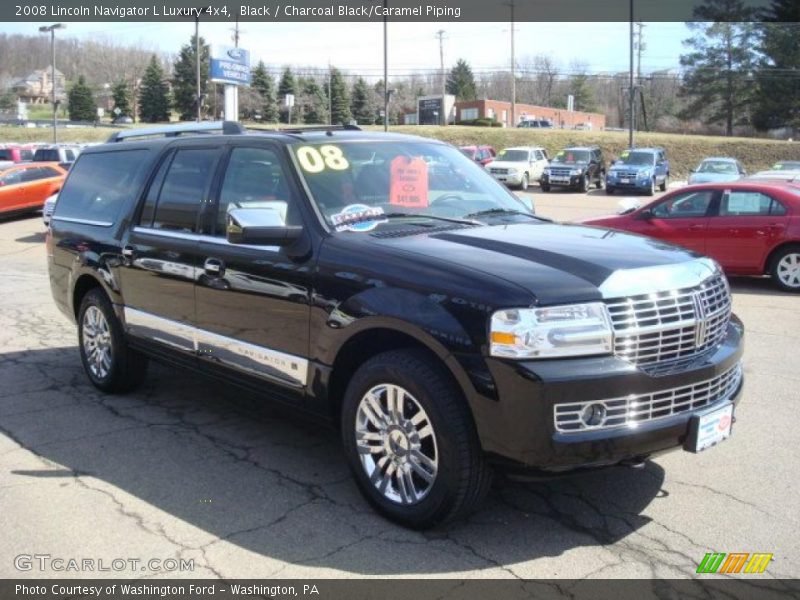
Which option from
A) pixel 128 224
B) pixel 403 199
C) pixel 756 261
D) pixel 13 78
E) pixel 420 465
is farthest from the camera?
pixel 13 78

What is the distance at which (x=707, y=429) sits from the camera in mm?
3613

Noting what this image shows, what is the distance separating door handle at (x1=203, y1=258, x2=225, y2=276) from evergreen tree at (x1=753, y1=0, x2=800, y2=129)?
67777mm

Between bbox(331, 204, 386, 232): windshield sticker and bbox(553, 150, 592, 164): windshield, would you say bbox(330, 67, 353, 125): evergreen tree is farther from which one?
bbox(331, 204, 386, 232): windshield sticker

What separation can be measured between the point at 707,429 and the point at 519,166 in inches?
1279

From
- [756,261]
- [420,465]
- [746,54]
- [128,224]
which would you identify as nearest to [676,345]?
[420,465]

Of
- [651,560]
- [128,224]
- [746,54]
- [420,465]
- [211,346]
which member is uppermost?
[746,54]

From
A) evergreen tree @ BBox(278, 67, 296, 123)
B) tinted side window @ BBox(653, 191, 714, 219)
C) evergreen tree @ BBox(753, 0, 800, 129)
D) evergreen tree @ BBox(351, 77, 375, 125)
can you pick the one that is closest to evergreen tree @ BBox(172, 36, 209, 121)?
evergreen tree @ BBox(278, 67, 296, 123)

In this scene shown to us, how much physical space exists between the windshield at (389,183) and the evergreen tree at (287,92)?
84.1 meters

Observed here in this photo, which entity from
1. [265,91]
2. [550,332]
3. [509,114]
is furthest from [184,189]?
[509,114]

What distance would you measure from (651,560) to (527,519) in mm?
657

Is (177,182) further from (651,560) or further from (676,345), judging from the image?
(651,560)

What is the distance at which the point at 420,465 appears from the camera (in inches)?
146

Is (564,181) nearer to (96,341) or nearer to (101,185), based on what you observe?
(101,185)

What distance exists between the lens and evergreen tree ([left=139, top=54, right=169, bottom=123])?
83125 mm
